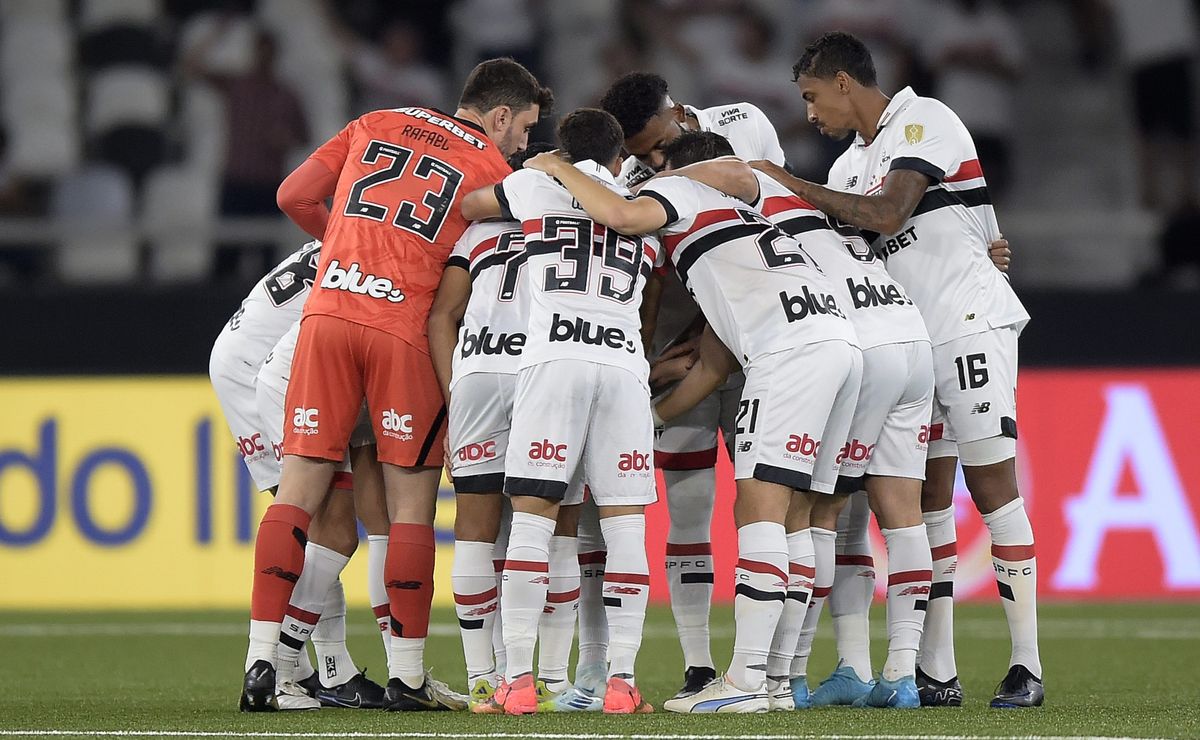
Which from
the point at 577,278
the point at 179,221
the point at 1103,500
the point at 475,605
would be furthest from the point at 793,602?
the point at 179,221

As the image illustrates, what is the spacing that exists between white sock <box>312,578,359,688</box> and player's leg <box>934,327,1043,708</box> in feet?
7.59

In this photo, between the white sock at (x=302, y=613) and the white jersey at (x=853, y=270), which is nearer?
the white jersey at (x=853, y=270)

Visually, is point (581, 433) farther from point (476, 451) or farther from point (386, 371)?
point (386, 371)

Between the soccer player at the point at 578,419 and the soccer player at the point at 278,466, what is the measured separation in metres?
0.80

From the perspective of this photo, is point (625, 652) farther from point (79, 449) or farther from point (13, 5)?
point (13, 5)

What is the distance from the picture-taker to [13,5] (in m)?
13.6

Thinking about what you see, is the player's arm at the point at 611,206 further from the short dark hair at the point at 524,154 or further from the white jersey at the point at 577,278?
the short dark hair at the point at 524,154

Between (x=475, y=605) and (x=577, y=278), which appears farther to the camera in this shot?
(x=475, y=605)

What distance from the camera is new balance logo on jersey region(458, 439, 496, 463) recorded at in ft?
18.9

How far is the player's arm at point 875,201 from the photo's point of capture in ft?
19.4

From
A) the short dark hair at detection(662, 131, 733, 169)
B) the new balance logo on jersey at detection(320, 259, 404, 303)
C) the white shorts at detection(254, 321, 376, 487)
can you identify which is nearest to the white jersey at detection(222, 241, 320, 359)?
the white shorts at detection(254, 321, 376, 487)

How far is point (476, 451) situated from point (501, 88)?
1357 millimetres

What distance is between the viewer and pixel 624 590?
548cm

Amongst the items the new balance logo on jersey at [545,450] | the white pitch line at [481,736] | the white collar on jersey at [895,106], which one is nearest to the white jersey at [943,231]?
the white collar on jersey at [895,106]
